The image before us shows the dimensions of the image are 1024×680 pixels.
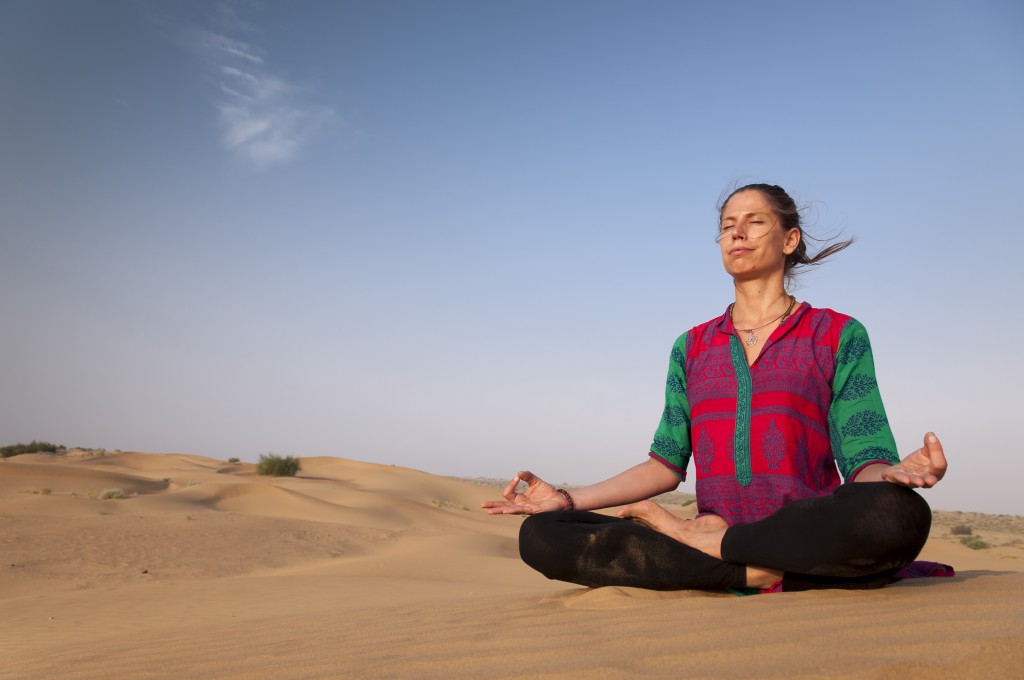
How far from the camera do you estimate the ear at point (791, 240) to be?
3.57m

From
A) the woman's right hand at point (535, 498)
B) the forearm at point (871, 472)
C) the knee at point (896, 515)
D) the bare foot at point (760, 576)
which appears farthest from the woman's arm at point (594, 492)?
the knee at point (896, 515)

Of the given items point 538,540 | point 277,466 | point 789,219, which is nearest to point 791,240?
point 789,219

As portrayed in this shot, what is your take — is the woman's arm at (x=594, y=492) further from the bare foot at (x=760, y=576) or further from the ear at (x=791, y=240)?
the ear at (x=791, y=240)

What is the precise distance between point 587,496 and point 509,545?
1190cm

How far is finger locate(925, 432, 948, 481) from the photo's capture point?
2129mm

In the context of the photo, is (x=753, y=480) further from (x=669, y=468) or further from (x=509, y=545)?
(x=509, y=545)

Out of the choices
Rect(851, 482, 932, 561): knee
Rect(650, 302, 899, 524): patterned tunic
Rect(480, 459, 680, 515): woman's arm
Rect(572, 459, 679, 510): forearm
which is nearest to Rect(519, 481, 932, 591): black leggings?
Rect(851, 482, 932, 561): knee

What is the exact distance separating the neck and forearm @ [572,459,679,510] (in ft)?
2.67

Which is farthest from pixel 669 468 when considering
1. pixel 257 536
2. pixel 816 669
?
pixel 257 536

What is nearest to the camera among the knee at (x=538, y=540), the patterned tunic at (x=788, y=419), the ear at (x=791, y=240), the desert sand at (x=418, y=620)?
the desert sand at (x=418, y=620)

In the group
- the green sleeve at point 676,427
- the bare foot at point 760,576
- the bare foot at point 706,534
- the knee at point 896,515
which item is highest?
the green sleeve at point 676,427

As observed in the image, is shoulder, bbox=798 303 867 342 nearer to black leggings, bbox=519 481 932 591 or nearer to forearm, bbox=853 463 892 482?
forearm, bbox=853 463 892 482

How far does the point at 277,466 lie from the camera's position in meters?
28.6

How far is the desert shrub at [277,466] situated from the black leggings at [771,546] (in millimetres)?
27024
